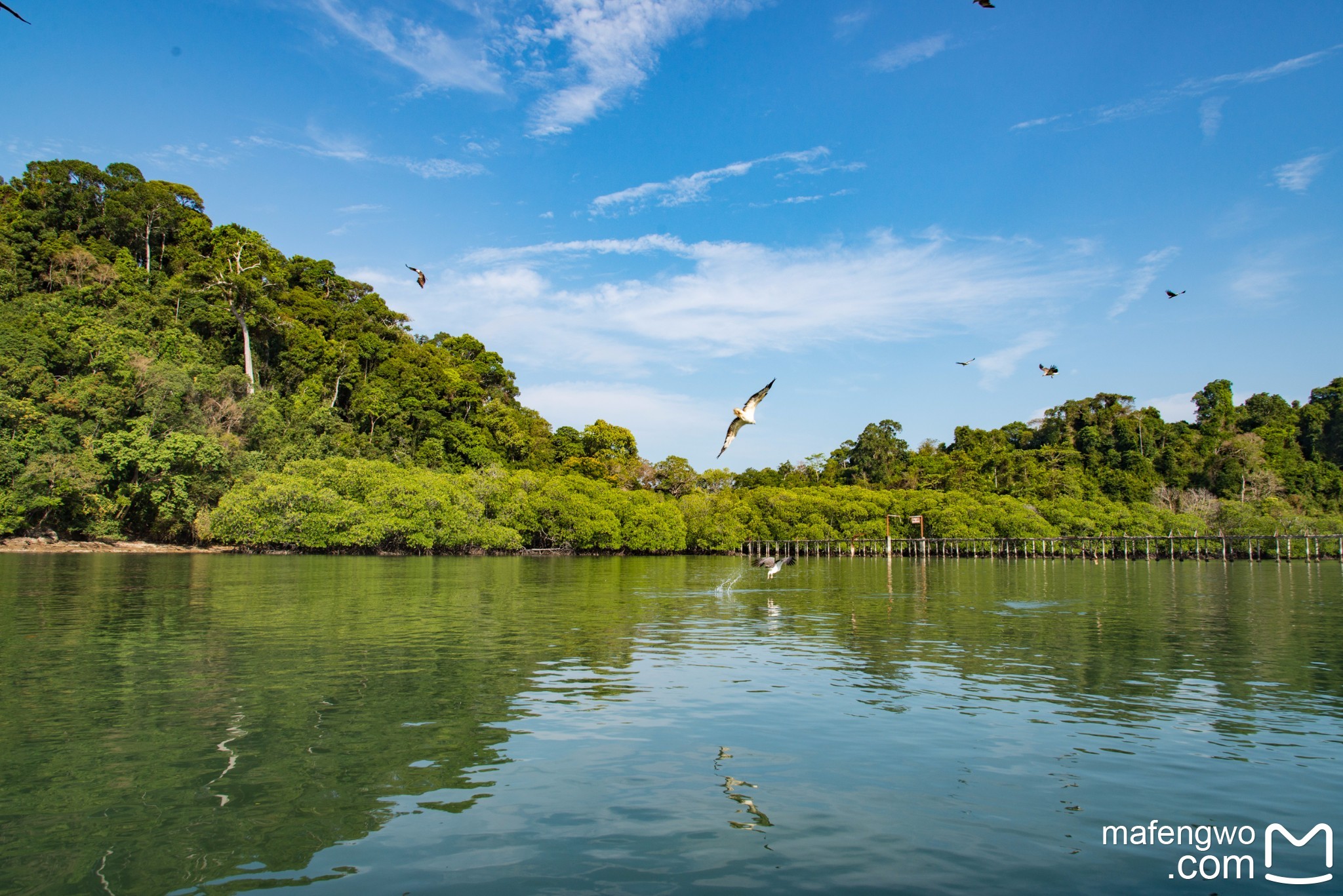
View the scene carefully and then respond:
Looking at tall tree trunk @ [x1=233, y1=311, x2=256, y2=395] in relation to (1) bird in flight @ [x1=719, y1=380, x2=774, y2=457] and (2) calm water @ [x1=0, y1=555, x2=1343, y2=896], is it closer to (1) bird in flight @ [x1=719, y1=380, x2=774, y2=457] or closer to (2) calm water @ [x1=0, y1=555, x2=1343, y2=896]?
(2) calm water @ [x1=0, y1=555, x2=1343, y2=896]

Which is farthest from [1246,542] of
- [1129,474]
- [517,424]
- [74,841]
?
[74,841]

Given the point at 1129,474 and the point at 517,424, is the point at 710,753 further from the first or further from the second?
the point at 1129,474

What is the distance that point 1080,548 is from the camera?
402 feet

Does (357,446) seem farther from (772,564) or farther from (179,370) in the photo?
(772,564)

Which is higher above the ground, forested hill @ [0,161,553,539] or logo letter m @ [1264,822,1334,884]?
forested hill @ [0,161,553,539]

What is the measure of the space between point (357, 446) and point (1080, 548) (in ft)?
341

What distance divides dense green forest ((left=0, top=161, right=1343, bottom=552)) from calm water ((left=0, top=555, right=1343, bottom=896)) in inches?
2107

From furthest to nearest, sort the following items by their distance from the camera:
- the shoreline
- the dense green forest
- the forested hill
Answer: the dense green forest → the forested hill → the shoreline

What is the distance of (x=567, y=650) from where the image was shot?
20453 mm

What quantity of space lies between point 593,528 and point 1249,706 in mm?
83571

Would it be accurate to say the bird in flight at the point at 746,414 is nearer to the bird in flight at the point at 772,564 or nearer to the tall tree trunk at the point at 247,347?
the bird in flight at the point at 772,564

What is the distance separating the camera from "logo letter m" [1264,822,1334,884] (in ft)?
25.0

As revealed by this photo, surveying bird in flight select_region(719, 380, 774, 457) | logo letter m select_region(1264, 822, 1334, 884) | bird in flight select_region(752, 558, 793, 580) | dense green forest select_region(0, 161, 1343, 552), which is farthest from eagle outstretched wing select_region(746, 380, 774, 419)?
dense green forest select_region(0, 161, 1343, 552)

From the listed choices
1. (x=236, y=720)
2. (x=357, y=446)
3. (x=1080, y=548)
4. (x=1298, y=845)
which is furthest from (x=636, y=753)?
(x=1080, y=548)
